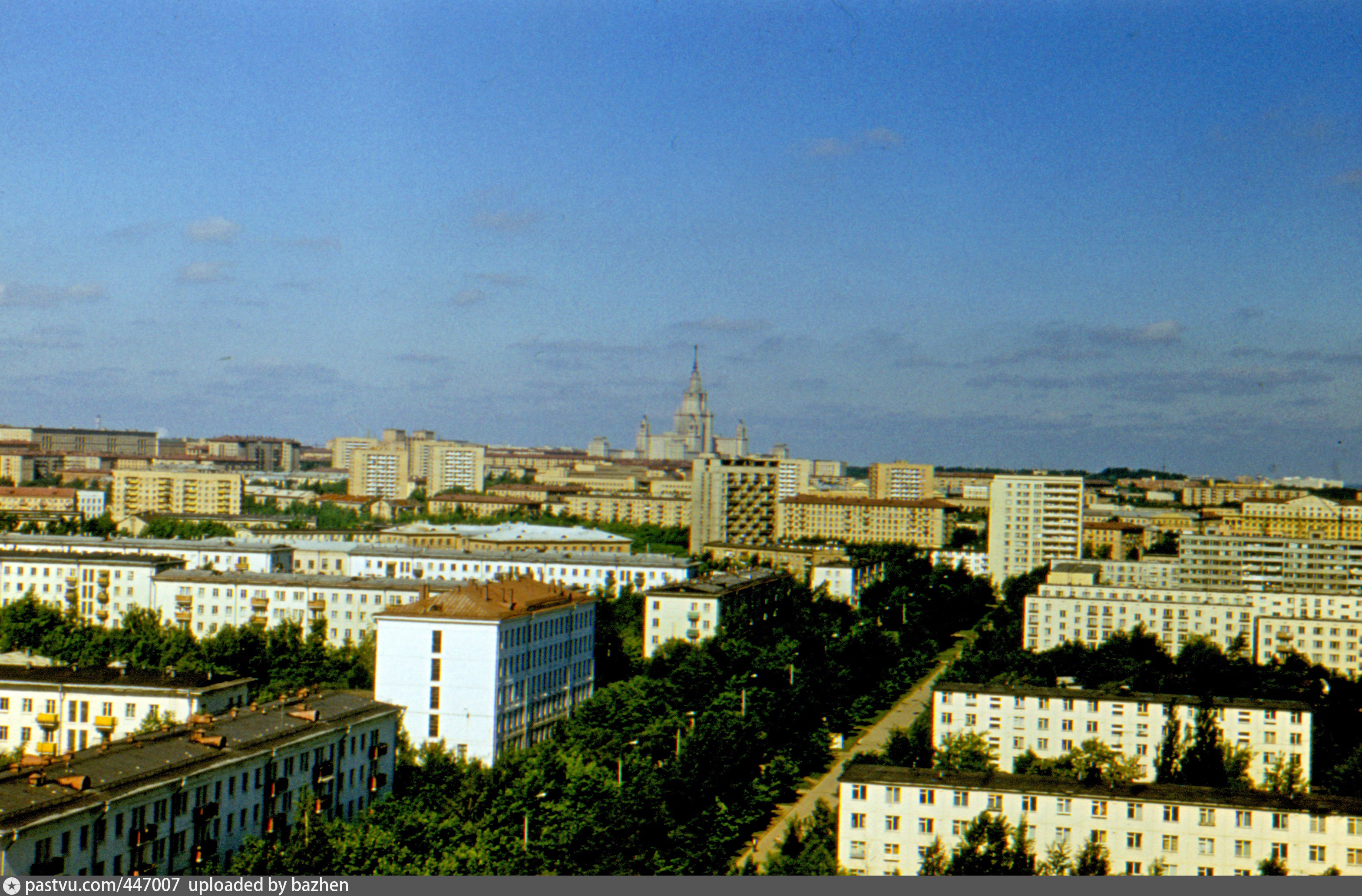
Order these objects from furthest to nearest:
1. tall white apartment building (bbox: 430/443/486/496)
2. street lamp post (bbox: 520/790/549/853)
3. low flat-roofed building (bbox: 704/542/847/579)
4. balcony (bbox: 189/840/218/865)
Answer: tall white apartment building (bbox: 430/443/486/496)
low flat-roofed building (bbox: 704/542/847/579)
street lamp post (bbox: 520/790/549/853)
balcony (bbox: 189/840/218/865)

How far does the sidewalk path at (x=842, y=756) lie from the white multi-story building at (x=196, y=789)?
1946 mm

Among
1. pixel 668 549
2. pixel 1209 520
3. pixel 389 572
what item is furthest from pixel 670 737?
pixel 1209 520

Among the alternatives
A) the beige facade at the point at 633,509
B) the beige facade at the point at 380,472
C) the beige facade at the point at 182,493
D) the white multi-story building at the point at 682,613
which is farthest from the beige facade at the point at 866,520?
the white multi-story building at the point at 682,613

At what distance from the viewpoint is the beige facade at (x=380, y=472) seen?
35.3m

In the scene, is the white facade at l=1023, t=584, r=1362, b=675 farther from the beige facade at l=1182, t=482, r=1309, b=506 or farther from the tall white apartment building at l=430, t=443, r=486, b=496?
the tall white apartment building at l=430, t=443, r=486, b=496

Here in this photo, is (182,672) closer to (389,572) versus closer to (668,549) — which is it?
(389,572)

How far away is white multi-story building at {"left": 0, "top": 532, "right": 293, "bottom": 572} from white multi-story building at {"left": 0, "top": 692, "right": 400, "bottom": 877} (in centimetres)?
772

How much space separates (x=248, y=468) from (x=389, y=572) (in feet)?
89.6

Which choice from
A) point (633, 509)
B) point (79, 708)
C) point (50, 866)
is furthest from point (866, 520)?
point (50, 866)

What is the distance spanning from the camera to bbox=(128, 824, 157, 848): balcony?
5.20 meters

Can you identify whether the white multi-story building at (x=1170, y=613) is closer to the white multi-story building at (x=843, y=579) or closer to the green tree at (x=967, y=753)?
the white multi-story building at (x=843, y=579)

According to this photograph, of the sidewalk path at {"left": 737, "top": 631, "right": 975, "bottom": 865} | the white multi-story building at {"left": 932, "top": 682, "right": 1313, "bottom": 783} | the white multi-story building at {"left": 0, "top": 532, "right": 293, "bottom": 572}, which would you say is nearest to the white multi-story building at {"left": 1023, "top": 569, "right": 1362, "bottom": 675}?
the sidewalk path at {"left": 737, "top": 631, "right": 975, "bottom": 865}

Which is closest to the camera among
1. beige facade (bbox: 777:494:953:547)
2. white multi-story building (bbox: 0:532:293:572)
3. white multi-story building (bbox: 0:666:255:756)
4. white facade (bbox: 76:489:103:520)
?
white multi-story building (bbox: 0:666:255:756)

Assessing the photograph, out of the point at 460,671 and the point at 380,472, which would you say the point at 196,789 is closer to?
the point at 460,671
